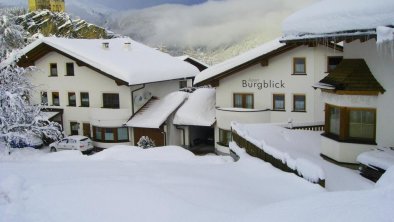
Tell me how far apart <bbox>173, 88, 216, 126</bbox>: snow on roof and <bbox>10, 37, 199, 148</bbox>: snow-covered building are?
4.98ft

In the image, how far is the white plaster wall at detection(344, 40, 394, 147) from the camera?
1155cm

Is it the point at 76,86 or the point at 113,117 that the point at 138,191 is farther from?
the point at 76,86

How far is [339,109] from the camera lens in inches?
498

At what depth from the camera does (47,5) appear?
84625mm

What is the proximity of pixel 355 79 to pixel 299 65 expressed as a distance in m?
11.0

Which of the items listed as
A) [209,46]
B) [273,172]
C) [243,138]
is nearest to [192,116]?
[243,138]

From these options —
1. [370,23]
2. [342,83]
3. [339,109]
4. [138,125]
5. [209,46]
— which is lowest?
[138,125]

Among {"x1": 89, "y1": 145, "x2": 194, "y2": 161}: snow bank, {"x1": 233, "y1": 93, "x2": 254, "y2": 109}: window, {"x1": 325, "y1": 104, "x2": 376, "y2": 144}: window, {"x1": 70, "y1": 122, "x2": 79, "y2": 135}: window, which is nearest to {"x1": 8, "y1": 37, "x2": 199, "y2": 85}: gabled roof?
{"x1": 70, "y1": 122, "x2": 79, "y2": 135}: window

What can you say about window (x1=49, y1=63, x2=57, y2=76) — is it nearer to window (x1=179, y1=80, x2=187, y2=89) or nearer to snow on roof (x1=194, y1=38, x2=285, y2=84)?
window (x1=179, y1=80, x2=187, y2=89)

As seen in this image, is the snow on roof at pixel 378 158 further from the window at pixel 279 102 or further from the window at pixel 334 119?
the window at pixel 279 102

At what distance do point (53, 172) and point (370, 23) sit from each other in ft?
27.3

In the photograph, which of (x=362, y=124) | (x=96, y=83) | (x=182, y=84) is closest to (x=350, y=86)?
(x=362, y=124)

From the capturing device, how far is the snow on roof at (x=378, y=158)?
10.4m

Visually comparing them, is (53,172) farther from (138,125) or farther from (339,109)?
(138,125)
